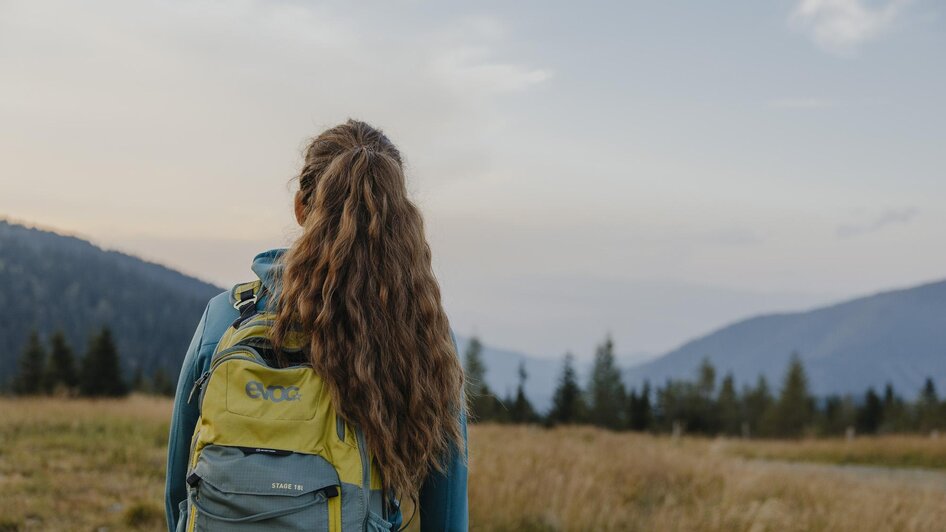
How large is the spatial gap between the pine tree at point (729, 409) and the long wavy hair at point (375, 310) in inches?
2310

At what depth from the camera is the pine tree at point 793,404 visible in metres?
53.6

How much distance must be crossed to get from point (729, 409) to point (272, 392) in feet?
204

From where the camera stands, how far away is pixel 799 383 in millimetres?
54594

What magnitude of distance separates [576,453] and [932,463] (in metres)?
11.2

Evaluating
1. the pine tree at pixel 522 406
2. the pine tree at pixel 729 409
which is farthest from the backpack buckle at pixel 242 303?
the pine tree at pixel 729 409

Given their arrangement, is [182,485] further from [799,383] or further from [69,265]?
[69,265]

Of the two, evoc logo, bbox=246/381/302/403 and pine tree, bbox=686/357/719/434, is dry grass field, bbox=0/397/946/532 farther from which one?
pine tree, bbox=686/357/719/434

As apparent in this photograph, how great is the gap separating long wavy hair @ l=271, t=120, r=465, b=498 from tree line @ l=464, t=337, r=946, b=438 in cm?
4358

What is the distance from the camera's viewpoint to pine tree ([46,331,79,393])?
4266 centimetres

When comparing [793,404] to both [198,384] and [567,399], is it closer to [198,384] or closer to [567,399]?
[567,399]

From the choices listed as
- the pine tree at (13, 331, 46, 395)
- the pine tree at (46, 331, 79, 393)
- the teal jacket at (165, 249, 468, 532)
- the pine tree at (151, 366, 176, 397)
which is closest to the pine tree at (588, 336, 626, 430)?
the pine tree at (151, 366, 176, 397)

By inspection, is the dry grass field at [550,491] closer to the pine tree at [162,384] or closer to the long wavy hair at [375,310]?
the long wavy hair at [375,310]

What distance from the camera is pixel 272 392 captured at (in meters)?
1.78

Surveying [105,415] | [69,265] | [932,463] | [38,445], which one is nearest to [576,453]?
[38,445]
